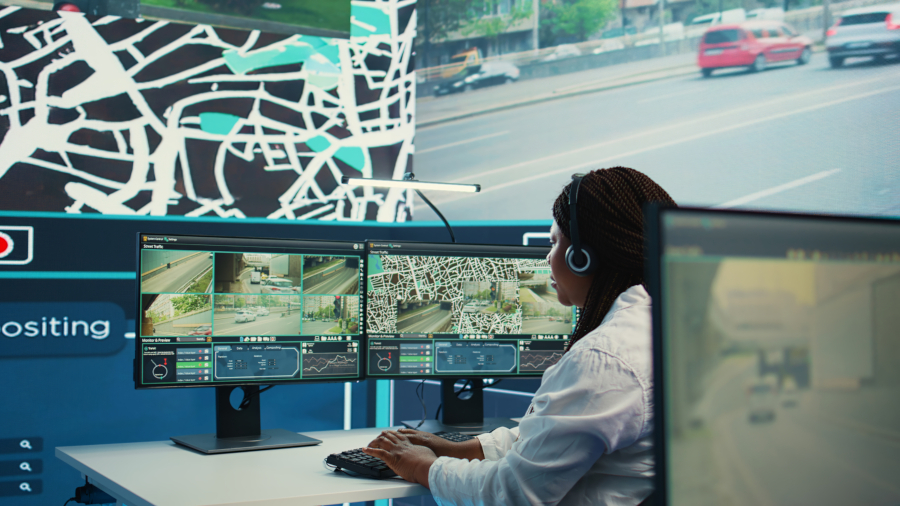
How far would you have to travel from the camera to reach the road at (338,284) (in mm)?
1863

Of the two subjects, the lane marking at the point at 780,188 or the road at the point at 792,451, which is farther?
the lane marking at the point at 780,188

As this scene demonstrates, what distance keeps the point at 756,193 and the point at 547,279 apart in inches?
37.0

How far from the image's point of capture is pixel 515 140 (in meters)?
3.42

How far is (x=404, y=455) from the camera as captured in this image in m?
1.48

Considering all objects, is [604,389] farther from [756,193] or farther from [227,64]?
[227,64]

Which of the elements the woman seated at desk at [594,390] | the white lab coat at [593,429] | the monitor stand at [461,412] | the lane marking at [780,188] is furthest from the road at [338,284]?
the lane marking at [780,188]

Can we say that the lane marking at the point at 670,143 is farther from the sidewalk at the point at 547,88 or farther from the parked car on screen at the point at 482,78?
the parked car on screen at the point at 482,78

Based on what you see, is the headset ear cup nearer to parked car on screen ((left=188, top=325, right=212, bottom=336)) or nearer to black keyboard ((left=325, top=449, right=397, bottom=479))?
black keyboard ((left=325, top=449, right=397, bottom=479))

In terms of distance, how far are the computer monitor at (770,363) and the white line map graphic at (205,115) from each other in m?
2.53

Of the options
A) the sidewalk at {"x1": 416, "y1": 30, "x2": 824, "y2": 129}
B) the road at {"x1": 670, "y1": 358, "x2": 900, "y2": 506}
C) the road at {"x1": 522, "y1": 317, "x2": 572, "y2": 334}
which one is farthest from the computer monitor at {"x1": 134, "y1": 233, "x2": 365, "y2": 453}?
the sidewalk at {"x1": 416, "y1": 30, "x2": 824, "y2": 129}

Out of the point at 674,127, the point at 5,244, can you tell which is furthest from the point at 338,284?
the point at 674,127

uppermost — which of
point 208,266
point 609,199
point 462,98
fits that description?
point 462,98

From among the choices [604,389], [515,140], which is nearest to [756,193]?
[515,140]

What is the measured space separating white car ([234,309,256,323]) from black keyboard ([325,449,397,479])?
436 mm
